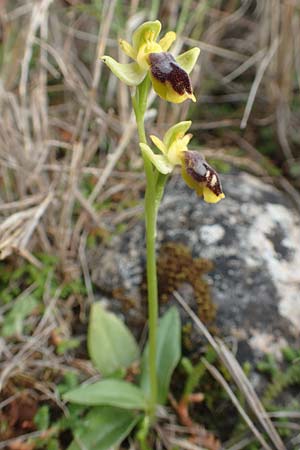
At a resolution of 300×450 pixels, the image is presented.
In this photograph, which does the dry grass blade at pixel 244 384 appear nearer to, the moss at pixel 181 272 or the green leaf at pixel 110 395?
the moss at pixel 181 272

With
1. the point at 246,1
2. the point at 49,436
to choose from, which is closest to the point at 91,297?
the point at 49,436

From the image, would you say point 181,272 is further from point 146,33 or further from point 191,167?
point 146,33

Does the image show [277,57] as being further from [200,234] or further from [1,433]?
[1,433]

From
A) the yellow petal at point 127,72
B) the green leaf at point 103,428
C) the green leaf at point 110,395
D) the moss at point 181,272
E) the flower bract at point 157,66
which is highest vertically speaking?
the flower bract at point 157,66

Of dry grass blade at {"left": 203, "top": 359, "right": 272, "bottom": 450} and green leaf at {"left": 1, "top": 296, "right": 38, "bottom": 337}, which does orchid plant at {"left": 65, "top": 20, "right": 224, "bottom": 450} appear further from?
green leaf at {"left": 1, "top": 296, "right": 38, "bottom": 337}

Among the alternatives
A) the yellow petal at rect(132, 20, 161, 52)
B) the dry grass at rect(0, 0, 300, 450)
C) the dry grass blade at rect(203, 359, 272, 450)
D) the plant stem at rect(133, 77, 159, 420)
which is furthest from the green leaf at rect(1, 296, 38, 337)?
Answer: the yellow petal at rect(132, 20, 161, 52)

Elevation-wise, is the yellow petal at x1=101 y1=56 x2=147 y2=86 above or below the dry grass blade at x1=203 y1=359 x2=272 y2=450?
above

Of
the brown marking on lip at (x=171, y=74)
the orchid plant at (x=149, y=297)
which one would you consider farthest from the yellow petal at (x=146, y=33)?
the brown marking on lip at (x=171, y=74)
